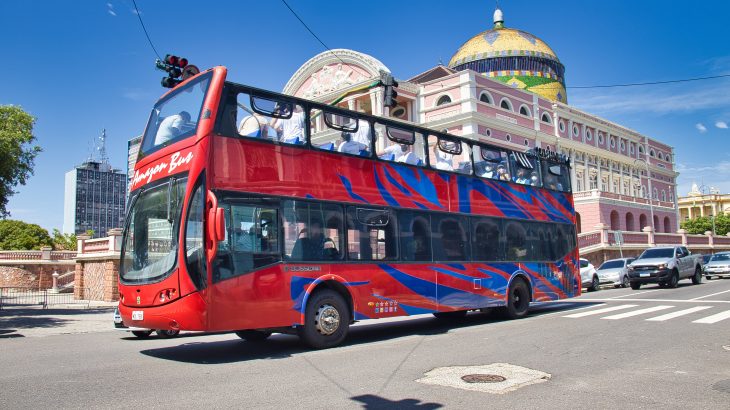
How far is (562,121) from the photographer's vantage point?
5978cm

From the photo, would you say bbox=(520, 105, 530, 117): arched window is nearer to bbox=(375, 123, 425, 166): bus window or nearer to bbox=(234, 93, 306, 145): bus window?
bbox=(375, 123, 425, 166): bus window

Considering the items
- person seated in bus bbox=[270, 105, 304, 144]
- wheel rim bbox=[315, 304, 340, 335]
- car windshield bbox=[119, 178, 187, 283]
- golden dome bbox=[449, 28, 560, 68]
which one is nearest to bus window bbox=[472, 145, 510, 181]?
person seated in bus bbox=[270, 105, 304, 144]

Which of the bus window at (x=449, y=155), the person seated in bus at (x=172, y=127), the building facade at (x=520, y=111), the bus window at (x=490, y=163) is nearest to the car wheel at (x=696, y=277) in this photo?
the bus window at (x=490, y=163)

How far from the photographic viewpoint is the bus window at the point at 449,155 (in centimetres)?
1259

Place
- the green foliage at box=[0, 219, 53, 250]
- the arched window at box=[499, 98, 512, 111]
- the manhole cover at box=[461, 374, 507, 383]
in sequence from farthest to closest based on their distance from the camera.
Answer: the green foliage at box=[0, 219, 53, 250] → the arched window at box=[499, 98, 512, 111] → the manhole cover at box=[461, 374, 507, 383]

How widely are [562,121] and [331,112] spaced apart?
5381 cm

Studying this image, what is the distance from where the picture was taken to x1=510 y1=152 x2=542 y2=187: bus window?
49.0 feet

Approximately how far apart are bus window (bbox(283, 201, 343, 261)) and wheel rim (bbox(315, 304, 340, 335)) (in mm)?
851

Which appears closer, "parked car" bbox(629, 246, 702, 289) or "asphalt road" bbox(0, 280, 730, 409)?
"asphalt road" bbox(0, 280, 730, 409)

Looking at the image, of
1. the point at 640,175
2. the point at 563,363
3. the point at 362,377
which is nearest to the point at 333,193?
the point at 362,377

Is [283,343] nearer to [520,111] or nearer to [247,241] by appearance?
[247,241]

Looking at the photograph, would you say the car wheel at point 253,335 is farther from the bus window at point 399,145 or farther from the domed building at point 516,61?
the domed building at point 516,61

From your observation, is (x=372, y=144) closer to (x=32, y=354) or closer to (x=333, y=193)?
(x=333, y=193)

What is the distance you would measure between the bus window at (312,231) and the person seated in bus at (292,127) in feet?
3.62
